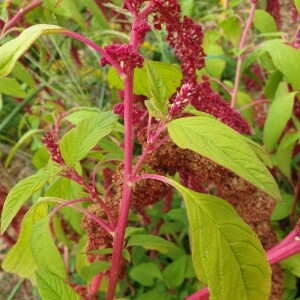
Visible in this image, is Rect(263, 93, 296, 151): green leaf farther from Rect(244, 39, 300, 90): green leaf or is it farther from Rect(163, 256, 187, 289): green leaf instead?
Rect(163, 256, 187, 289): green leaf

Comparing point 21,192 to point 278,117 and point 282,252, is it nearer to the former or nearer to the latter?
point 282,252

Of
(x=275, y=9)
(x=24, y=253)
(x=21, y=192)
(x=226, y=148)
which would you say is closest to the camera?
(x=226, y=148)

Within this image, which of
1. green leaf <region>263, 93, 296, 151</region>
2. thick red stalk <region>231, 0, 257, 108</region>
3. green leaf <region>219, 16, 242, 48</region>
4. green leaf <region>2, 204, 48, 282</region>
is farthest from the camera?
green leaf <region>219, 16, 242, 48</region>

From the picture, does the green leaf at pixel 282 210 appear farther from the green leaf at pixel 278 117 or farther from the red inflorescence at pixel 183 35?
the red inflorescence at pixel 183 35

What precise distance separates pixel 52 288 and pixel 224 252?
0.76 feet

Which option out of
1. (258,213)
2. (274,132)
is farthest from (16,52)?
(274,132)

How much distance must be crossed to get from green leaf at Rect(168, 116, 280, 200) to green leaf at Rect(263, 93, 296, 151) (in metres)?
0.55

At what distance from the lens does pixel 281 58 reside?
0.99 metres

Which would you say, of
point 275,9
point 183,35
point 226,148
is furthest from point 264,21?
point 226,148

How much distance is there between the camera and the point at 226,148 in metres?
0.53

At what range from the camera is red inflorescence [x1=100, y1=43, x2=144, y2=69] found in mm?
591

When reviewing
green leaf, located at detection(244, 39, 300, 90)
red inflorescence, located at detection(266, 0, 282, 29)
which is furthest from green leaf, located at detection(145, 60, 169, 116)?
red inflorescence, located at detection(266, 0, 282, 29)

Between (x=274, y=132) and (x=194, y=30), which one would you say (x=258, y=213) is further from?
(x=194, y=30)

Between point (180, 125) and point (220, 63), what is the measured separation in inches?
32.4
